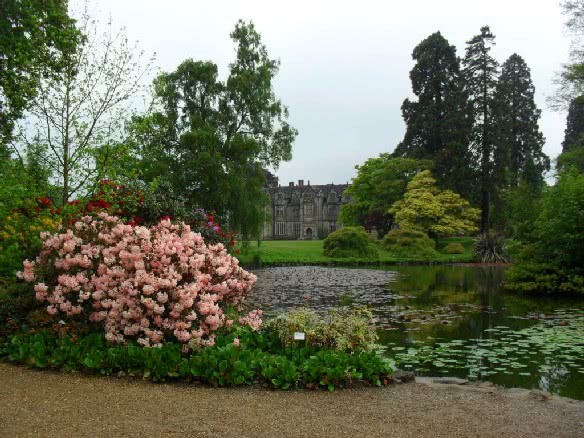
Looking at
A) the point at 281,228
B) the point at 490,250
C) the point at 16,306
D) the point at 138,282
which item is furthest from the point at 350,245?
the point at 281,228

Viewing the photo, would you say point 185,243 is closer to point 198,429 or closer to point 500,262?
point 198,429

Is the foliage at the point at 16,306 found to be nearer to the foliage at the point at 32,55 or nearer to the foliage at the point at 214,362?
the foliage at the point at 214,362

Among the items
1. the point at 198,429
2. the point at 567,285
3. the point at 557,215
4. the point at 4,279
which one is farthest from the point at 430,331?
the point at 557,215

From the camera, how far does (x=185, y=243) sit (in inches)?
321

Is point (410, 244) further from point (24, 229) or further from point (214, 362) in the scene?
point (214, 362)

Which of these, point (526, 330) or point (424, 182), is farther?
point (424, 182)

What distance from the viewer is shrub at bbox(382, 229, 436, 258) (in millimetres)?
40312

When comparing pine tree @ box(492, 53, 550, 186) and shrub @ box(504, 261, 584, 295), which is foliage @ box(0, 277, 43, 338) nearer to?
shrub @ box(504, 261, 584, 295)

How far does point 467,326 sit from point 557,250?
9.26 meters

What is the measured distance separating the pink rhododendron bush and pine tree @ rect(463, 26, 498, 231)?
129 feet

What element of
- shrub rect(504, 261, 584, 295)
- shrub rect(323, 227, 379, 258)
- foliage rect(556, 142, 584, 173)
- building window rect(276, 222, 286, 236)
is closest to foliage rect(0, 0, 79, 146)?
shrub rect(504, 261, 584, 295)

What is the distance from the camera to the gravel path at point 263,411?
207 inches

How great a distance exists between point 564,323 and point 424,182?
33286 millimetres

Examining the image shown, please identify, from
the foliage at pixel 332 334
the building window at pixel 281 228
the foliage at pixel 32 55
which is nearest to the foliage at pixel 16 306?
the foliage at pixel 332 334
